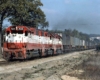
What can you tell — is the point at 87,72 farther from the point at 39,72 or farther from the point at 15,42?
the point at 15,42

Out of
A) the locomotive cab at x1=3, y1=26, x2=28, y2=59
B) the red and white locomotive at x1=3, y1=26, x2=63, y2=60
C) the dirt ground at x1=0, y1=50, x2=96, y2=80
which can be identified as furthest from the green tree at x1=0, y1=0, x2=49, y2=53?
the dirt ground at x1=0, y1=50, x2=96, y2=80

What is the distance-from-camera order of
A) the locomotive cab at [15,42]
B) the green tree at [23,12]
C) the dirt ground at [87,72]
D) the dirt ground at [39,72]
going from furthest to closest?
the green tree at [23,12] < the locomotive cab at [15,42] < the dirt ground at [87,72] < the dirt ground at [39,72]

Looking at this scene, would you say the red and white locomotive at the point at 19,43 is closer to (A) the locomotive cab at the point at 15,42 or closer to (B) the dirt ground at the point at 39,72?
(A) the locomotive cab at the point at 15,42

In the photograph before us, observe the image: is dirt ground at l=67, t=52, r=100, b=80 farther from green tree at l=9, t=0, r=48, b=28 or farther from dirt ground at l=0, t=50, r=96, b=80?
green tree at l=9, t=0, r=48, b=28

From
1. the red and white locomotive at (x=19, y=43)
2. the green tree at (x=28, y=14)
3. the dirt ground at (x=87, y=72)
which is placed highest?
the green tree at (x=28, y=14)

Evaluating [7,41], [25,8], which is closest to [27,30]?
[7,41]

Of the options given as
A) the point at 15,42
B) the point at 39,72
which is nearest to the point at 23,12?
the point at 15,42

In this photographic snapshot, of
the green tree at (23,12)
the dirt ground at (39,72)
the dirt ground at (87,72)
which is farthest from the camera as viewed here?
the green tree at (23,12)

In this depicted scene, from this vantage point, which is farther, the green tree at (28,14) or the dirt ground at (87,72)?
the green tree at (28,14)

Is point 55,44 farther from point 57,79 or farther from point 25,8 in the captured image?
point 57,79

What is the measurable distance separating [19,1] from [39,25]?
38.8 ft

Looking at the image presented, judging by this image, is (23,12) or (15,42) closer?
(15,42)

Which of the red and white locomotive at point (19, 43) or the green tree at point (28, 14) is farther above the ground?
the green tree at point (28, 14)

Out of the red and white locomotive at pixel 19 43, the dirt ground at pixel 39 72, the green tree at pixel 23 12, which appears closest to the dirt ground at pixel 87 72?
the dirt ground at pixel 39 72
